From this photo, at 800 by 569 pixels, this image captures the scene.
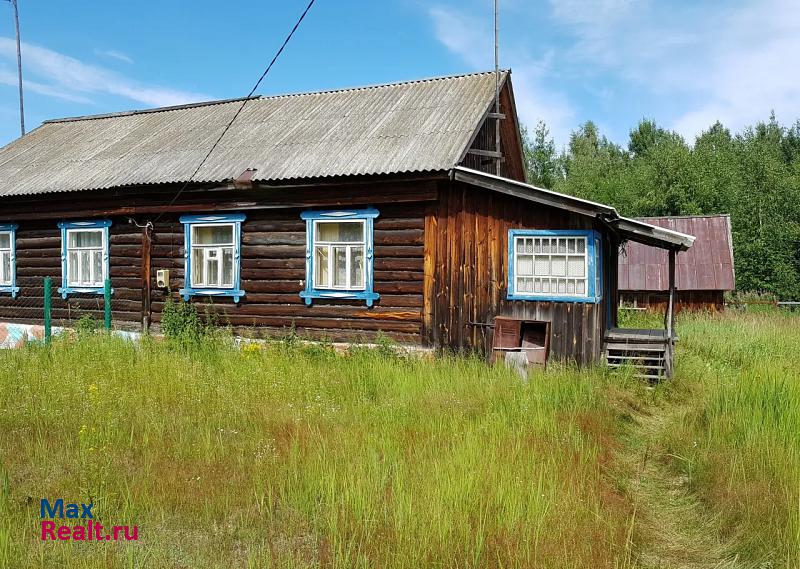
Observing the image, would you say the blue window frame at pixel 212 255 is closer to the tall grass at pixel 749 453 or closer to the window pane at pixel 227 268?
the window pane at pixel 227 268

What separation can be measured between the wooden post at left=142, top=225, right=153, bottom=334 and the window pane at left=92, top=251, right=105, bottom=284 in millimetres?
1287

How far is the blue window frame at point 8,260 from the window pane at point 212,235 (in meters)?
5.00

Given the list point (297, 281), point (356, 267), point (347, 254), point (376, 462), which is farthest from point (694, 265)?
point (376, 462)

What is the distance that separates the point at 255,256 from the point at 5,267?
696 centimetres

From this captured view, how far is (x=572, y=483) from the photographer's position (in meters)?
4.64

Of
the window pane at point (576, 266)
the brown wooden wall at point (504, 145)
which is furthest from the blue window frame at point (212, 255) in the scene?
the window pane at point (576, 266)

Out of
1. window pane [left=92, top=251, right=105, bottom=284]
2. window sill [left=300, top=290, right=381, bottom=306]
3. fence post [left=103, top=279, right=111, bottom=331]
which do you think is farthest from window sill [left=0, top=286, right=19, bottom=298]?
window sill [left=300, top=290, right=381, bottom=306]

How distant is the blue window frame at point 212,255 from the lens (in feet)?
38.8

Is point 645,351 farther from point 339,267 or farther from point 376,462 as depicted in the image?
point 376,462

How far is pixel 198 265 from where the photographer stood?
1232cm

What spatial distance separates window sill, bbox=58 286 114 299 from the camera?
43.1 ft

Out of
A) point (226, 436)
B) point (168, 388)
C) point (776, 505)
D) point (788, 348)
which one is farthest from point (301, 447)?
point (788, 348)

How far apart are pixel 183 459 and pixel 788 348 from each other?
35.4 feet

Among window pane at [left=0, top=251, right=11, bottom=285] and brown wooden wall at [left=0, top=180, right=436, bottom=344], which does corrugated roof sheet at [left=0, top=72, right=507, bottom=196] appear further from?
window pane at [left=0, top=251, right=11, bottom=285]
